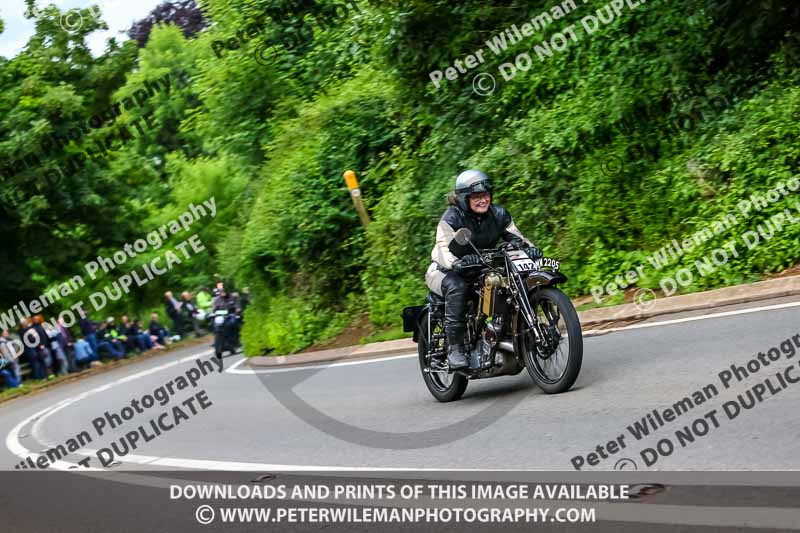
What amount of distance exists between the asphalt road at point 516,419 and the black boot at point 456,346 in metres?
0.43

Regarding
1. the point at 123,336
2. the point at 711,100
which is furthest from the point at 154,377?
the point at 711,100

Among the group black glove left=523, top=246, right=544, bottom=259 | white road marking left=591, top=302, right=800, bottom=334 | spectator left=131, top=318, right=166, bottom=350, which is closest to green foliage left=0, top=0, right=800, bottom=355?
white road marking left=591, top=302, right=800, bottom=334

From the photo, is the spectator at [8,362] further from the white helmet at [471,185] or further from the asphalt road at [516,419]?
the white helmet at [471,185]

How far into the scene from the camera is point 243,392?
51.1ft

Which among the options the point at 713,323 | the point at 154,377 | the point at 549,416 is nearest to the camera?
the point at 549,416

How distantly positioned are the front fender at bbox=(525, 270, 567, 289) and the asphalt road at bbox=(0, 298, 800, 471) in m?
0.93

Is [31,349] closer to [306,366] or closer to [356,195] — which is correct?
[356,195]

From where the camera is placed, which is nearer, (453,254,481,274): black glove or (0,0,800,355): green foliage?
(453,254,481,274): black glove

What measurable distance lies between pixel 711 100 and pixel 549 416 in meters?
8.23

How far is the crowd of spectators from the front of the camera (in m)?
27.1

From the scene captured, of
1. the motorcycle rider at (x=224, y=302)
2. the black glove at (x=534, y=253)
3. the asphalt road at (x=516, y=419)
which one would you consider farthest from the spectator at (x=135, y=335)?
the black glove at (x=534, y=253)

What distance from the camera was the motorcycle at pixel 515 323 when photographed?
837 cm

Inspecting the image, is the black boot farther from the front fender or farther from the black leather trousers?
the front fender

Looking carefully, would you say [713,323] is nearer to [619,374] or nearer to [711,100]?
[619,374]
